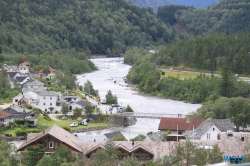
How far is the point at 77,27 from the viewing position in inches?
5192

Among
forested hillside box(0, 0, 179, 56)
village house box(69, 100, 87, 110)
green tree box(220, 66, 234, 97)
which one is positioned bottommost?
village house box(69, 100, 87, 110)

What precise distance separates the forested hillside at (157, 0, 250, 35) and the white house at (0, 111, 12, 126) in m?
105

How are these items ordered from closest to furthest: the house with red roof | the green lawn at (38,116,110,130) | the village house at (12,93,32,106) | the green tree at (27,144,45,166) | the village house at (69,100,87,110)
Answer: the green tree at (27,144,45,166) < the house with red roof < the green lawn at (38,116,110,130) < the village house at (69,100,87,110) < the village house at (12,93,32,106)

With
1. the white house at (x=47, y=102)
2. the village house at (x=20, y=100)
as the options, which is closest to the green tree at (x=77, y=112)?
the white house at (x=47, y=102)

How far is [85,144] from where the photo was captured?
2516 centimetres

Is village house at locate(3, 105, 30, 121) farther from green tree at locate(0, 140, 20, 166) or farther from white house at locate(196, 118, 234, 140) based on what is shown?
green tree at locate(0, 140, 20, 166)

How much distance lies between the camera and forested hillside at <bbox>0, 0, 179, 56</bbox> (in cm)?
10400

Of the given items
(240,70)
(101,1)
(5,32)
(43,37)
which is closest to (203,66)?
(240,70)

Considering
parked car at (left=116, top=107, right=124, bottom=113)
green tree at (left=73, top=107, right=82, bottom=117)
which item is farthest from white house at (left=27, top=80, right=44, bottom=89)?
green tree at (left=73, top=107, right=82, bottom=117)

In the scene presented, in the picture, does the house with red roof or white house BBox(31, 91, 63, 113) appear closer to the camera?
the house with red roof

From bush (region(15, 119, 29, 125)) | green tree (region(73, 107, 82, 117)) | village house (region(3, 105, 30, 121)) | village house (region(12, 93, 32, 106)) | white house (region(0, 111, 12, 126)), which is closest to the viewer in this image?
white house (region(0, 111, 12, 126))

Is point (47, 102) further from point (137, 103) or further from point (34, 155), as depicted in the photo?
point (34, 155)

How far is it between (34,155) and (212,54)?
60047 millimetres

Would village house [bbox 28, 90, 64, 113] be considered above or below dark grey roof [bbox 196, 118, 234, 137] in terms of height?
above
